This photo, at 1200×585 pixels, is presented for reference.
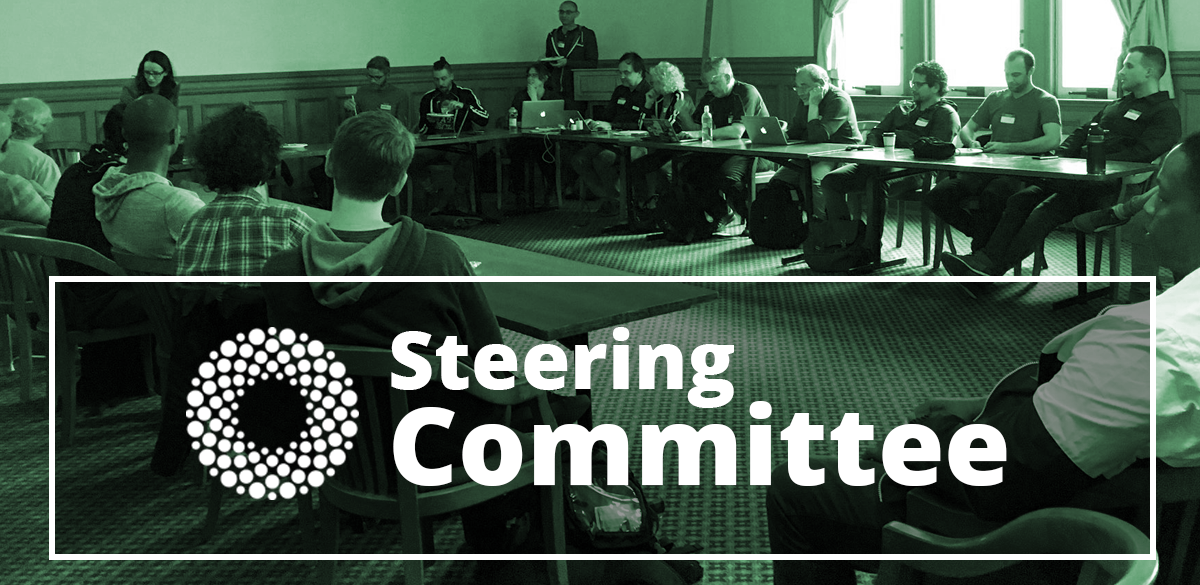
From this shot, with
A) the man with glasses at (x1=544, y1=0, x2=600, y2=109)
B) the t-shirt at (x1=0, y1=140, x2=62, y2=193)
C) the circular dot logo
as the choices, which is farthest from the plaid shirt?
the man with glasses at (x1=544, y1=0, x2=600, y2=109)

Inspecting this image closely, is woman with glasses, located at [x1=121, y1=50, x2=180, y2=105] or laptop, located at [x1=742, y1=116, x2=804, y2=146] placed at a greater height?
woman with glasses, located at [x1=121, y1=50, x2=180, y2=105]

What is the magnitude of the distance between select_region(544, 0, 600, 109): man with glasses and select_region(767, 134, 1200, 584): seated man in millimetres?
7978

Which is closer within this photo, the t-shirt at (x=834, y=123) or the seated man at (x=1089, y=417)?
the seated man at (x=1089, y=417)

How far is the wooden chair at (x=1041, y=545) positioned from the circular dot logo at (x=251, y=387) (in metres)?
1.03

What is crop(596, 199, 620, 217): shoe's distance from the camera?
331 inches

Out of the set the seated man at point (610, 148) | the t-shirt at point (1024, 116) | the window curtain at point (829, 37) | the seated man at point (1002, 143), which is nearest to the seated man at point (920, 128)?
the seated man at point (1002, 143)

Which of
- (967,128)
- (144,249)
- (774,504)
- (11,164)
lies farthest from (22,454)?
(967,128)

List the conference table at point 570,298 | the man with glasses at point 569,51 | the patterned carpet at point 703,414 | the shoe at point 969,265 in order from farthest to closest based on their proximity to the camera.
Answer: the man with glasses at point 569,51
the shoe at point 969,265
the patterned carpet at point 703,414
the conference table at point 570,298

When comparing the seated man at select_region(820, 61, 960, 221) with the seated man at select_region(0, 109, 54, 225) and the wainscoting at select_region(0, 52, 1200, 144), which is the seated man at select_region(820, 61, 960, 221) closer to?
the wainscoting at select_region(0, 52, 1200, 144)

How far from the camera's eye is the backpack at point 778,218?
6.52m

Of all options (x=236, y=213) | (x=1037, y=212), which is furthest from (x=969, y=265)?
(x=236, y=213)

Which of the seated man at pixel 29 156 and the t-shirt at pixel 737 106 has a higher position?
the t-shirt at pixel 737 106

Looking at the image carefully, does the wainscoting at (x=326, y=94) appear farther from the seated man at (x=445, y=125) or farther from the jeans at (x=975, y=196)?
the jeans at (x=975, y=196)

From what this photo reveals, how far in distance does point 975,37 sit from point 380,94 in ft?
14.6
